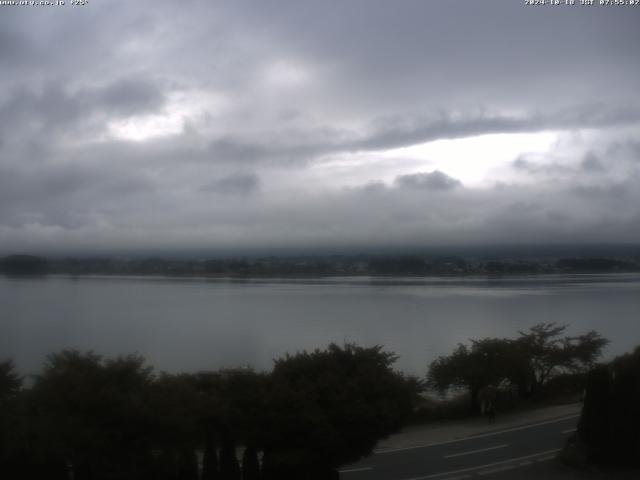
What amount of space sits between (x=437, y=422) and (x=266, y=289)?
42434 millimetres

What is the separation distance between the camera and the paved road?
11312 millimetres

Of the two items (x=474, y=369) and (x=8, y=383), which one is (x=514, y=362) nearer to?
(x=474, y=369)

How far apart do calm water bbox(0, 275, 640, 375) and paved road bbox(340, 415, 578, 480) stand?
9514mm

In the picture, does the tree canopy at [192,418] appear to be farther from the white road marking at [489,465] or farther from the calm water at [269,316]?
the calm water at [269,316]

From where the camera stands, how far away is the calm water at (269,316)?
2559cm

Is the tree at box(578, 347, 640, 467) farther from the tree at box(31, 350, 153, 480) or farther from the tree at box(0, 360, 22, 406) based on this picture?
the tree at box(0, 360, 22, 406)

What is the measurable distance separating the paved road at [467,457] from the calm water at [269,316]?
31.2 feet

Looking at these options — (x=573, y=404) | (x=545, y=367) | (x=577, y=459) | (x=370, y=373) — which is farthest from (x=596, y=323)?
(x=370, y=373)

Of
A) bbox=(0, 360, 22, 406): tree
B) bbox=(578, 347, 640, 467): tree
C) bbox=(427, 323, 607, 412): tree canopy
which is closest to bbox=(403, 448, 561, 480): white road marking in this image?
bbox=(578, 347, 640, 467): tree

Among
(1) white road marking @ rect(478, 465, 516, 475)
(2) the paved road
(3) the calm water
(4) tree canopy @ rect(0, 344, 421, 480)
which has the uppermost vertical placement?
(4) tree canopy @ rect(0, 344, 421, 480)

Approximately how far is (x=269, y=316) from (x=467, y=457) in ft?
86.5

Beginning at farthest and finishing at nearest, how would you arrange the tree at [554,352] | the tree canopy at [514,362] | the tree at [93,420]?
the tree at [554,352], the tree canopy at [514,362], the tree at [93,420]

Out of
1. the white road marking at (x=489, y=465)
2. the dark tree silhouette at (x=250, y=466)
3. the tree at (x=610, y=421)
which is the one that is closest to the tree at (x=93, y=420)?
the dark tree silhouette at (x=250, y=466)

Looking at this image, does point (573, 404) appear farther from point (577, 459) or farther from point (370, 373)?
point (370, 373)
